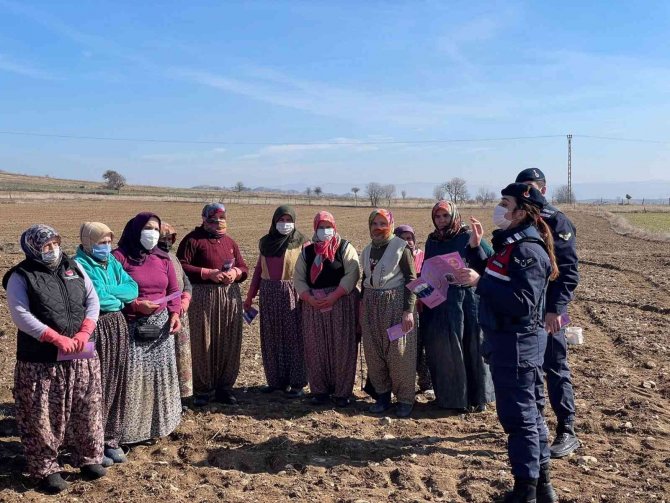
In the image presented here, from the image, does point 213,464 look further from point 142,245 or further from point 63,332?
point 142,245

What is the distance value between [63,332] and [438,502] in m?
2.70

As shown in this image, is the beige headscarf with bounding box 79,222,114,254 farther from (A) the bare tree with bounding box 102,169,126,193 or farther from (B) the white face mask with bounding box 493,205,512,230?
(A) the bare tree with bounding box 102,169,126,193

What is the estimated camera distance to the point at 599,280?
13.7 metres

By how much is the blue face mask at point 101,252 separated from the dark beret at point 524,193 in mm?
2852

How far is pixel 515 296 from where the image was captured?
3523mm

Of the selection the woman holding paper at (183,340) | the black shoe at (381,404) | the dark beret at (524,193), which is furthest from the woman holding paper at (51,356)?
the dark beret at (524,193)

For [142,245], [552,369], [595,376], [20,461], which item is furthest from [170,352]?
[595,376]

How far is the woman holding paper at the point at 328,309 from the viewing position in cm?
554

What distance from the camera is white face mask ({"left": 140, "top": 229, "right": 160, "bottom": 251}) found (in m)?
4.67

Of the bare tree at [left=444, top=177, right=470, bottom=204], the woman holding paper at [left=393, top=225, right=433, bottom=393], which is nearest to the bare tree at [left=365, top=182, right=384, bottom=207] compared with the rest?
the bare tree at [left=444, top=177, right=470, bottom=204]

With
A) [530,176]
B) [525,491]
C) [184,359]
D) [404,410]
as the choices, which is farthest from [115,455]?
[530,176]

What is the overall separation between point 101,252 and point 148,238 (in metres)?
0.44

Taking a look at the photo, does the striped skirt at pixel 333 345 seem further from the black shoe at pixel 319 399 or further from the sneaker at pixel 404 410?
the sneaker at pixel 404 410

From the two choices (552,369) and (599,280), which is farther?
(599,280)
